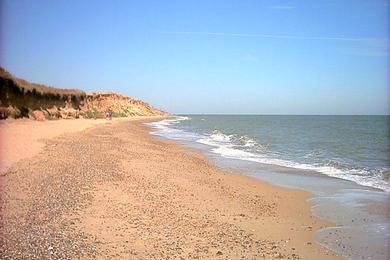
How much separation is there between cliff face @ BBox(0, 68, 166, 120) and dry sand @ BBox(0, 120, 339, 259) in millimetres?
18117

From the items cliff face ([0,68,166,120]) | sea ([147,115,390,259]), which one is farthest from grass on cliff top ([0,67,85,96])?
sea ([147,115,390,259])

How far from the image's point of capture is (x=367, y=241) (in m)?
7.17

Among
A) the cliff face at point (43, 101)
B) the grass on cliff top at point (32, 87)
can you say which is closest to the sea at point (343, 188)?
the cliff face at point (43, 101)

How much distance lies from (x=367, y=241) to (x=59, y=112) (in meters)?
41.1

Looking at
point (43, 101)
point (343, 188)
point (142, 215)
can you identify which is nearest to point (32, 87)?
point (43, 101)

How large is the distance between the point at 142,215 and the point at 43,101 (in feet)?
118

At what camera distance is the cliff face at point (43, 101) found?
29.6 meters

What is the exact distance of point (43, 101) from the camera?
1585 inches

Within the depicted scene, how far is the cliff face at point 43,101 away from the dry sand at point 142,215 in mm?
18117

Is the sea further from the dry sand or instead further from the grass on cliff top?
the grass on cliff top

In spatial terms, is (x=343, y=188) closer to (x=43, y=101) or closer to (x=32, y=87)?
(x=32, y=87)

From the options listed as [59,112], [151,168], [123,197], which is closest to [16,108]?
[59,112]

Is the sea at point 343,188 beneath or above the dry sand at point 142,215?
beneath

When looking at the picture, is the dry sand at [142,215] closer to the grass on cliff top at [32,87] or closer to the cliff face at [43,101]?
the cliff face at [43,101]
